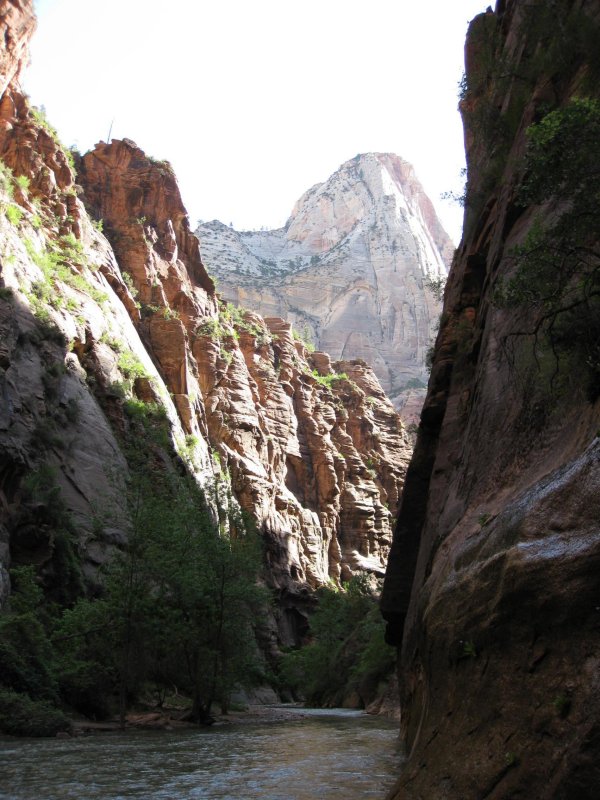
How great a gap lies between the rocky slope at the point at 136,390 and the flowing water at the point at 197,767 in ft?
33.1

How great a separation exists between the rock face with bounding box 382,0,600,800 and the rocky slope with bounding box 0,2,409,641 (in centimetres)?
1792

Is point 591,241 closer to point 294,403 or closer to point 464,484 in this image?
point 464,484

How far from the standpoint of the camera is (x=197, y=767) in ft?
44.0

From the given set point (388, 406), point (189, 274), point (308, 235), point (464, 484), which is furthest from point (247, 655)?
point (308, 235)

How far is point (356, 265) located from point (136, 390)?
400 feet

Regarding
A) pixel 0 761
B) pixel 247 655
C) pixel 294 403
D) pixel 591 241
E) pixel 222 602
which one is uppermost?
pixel 294 403

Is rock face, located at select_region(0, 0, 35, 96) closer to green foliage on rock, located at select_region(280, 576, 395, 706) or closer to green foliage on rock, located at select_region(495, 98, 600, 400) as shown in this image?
green foliage on rock, located at select_region(280, 576, 395, 706)

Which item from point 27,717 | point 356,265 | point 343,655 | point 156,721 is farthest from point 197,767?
point 356,265

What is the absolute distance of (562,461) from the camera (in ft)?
25.6

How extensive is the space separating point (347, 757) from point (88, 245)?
46.8 m

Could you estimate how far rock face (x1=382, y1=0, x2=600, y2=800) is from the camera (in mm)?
5727

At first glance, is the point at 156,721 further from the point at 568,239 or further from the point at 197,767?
the point at 568,239

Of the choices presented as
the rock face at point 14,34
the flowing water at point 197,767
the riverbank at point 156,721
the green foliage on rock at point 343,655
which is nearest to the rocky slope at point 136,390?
the rock face at point 14,34

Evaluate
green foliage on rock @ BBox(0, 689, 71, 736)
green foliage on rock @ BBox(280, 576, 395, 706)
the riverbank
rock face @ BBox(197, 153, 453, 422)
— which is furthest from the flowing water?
rock face @ BBox(197, 153, 453, 422)
